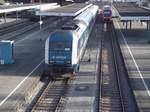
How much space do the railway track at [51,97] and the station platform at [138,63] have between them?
4072 millimetres

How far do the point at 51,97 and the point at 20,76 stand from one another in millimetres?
5265

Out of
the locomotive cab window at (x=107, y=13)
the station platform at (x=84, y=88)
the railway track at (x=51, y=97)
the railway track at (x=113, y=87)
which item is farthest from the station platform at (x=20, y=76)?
the locomotive cab window at (x=107, y=13)

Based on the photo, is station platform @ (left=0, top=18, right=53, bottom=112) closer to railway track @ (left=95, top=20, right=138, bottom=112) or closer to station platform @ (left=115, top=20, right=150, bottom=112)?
railway track @ (left=95, top=20, right=138, bottom=112)

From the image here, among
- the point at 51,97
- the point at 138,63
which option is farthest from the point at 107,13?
the point at 51,97

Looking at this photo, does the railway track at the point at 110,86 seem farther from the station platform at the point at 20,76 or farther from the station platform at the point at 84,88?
the station platform at the point at 20,76

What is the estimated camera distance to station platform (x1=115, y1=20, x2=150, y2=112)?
23.7 metres

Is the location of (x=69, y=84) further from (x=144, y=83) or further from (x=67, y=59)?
(x=144, y=83)

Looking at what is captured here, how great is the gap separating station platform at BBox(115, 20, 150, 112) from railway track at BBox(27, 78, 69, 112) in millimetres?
4072

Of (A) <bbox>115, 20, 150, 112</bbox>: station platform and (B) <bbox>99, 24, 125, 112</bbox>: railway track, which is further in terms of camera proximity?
(A) <bbox>115, 20, 150, 112</bbox>: station platform

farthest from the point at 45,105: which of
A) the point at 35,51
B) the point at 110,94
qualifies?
the point at 35,51

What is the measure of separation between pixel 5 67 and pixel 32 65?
81.6 inches

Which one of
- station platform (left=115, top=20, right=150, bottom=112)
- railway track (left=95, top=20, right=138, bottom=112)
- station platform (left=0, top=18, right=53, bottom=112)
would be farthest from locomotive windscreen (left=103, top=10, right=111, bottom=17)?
railway track (left=95, top=20, right=138, bottom=112)

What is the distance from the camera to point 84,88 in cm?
2562

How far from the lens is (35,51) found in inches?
1571
